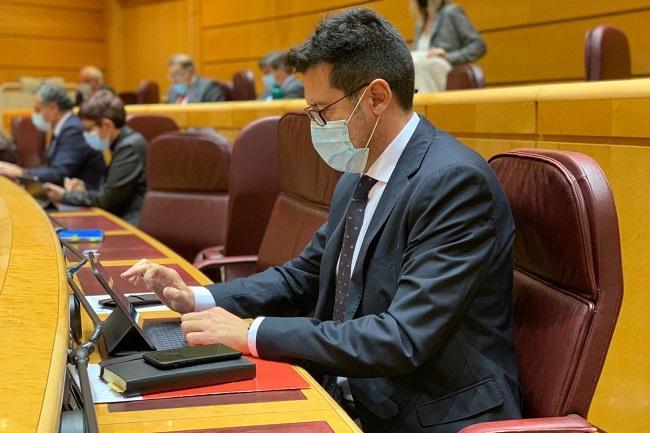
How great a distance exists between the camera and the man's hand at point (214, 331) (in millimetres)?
1359

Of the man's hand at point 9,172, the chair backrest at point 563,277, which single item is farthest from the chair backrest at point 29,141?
the chair backrest at point 563,277

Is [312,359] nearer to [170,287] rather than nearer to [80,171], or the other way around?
[170,287]

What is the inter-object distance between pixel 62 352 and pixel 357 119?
0.80 meters

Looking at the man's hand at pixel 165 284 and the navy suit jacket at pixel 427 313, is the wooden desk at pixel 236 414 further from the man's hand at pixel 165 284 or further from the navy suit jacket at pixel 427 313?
the man's hand at pixel 165 284

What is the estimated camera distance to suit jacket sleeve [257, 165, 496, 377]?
4.27 ft

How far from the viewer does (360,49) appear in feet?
4.88

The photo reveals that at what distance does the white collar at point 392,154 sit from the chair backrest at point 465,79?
2629 mm

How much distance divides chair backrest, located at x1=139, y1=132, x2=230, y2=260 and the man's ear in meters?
1.70

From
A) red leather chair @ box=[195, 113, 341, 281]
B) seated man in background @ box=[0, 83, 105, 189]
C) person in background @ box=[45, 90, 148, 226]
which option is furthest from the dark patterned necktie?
seated man in background @ box=[0, 83, 105, 189]

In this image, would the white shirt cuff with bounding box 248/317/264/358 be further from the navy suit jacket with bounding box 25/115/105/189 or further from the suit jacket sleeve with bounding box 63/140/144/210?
the navy suit jacket with bounding box 25/115/105/189

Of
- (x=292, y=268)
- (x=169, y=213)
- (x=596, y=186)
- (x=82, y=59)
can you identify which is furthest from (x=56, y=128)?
(x=82, y=59)

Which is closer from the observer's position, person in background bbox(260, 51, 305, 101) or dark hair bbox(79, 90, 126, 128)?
dark hair bbox(79, 90, 126, 128)

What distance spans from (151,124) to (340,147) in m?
3.24

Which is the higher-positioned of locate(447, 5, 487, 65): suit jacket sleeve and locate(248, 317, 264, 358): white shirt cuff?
locate(447, 5, 487, 65): suit jacket sleeve
